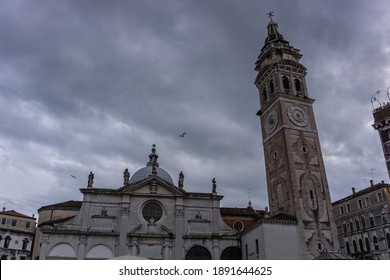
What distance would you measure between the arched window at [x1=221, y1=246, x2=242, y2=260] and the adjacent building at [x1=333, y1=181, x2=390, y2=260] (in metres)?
22.5

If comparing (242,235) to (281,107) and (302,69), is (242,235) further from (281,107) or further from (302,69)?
(302,69)

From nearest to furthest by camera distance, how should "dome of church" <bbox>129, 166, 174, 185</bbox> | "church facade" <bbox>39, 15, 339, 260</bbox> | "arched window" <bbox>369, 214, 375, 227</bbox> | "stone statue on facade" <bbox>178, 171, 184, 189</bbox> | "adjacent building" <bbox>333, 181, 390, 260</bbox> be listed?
"church facade" <bbox>39, 15, 339, 260</bbox>, "stone statue on facade" <bbox>178, 171, 184, 189</bbox>, "dome of church" <bbox>129, 166, 174, 185</bbox>, "adjacent building" <bbox>333, 181, 390, 260</bbox>, "arched window" <bbox>369, 214, 375, 227</bbox>

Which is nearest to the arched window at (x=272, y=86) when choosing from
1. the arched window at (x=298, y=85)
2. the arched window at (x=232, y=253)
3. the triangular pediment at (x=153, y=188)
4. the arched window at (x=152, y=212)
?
the arched window at (x=298, y=85)

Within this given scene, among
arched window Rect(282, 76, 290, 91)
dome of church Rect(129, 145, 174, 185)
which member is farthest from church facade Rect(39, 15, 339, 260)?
dome of church Rect(129, 145, 174, 185)

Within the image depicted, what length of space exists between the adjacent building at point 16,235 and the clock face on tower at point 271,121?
40002 millimetres

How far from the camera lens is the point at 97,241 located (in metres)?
33.5

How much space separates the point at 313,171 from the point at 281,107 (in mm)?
8261

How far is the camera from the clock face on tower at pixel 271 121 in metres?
39.4

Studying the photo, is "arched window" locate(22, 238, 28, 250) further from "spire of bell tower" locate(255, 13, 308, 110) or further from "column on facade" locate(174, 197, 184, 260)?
"spire of bell tower" locate(255, 13, 308, 110)

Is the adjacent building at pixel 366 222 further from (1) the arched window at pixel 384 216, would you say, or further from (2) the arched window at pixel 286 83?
(2) the arched window at pixel 286 83

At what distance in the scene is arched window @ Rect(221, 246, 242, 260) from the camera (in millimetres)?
34969

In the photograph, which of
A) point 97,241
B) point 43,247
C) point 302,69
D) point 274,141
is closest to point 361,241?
point 274,141

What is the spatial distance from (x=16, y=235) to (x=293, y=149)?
42689mm

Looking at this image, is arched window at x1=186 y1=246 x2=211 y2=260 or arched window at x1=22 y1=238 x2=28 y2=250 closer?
arched window at x1=186 y1=246 x2=211 y2=260
